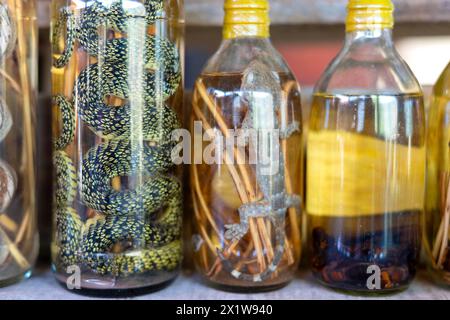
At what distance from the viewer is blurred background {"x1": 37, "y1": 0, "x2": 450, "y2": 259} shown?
639mm

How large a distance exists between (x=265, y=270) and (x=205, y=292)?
0.18 feet

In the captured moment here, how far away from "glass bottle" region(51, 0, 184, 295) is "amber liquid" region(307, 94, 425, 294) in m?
0.14

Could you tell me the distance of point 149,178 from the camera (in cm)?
55

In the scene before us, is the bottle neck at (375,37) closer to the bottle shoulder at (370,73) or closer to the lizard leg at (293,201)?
the bottle shoulder at (370,73)

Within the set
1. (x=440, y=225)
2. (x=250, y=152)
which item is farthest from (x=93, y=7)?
(x=440, y=225)

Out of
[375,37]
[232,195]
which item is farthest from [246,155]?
[375,37]

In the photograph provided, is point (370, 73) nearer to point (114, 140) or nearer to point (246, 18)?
point (246, 18)

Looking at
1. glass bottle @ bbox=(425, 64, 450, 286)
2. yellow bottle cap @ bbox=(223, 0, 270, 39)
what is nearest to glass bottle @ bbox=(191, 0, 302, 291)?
yellow bottle cap @ bbox=(223, 0, 270, 39)

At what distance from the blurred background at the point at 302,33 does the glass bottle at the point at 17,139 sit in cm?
5

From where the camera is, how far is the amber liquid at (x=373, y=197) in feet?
1.79

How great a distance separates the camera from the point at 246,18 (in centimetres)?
55

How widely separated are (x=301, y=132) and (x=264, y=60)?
0.24 ft

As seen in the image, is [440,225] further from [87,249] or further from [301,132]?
[87,249]

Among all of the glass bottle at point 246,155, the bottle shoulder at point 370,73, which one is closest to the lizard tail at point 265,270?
the glass bottle at point 246,155
